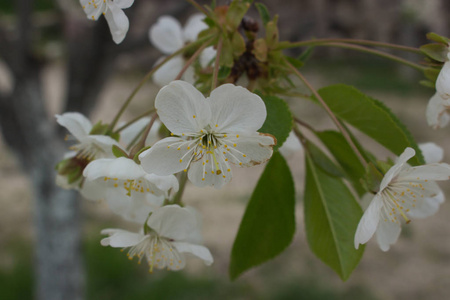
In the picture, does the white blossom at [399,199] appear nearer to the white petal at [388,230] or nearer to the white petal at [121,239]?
the white petal at [388,230]

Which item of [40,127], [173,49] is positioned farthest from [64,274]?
[173,49]

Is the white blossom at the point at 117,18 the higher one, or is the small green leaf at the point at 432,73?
the small green leaf at the point at 432,73

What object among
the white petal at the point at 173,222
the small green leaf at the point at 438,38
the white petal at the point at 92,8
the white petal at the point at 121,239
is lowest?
the white petal at the point at 121,239

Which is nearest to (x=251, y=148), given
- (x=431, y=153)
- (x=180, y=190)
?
(x=180, y=190)

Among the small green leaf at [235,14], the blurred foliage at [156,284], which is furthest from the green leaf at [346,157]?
the blurred foliage at [156,284]

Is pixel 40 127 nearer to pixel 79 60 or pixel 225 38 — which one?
pixel 79 60

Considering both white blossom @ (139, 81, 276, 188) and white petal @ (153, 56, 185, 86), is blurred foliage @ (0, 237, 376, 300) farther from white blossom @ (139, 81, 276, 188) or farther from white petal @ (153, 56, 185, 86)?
white blossom @ (139, 81, 276, 188)

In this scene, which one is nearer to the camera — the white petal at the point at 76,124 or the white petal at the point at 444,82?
the white petal at the point at 444,82
